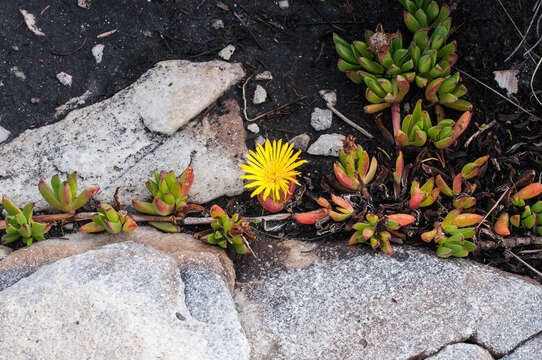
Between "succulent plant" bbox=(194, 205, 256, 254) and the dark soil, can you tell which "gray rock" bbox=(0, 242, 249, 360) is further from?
the dark soil

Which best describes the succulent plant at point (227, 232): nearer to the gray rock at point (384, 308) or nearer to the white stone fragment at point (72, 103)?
the gray rock at point (384, 308)

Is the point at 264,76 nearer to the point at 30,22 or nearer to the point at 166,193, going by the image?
the point at 166,193

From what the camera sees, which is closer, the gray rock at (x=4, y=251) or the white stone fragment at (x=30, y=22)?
the gray rock at (x=4, y=251)

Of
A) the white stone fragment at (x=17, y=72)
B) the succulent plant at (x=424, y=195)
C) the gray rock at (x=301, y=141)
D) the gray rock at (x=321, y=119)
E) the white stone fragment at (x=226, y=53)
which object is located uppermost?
the white stone fragment at (x=17, y=72)

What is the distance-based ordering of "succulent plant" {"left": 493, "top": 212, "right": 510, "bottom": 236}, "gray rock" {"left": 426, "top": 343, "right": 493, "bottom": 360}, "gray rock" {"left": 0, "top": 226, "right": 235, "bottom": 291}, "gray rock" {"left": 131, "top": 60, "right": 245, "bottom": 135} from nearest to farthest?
1. "gray rock" {"left": 426, "top": 343, "right": 493, "bottom": 360}
2. "gray rock" {"left": 0, "top": 226, "right": 235, "bottom": 291}
3. "succulent plant" {"left": 493, "top": 212, "right": 510, "bottom": 236}
4. "gray rock" {"left": 131, "top": 60, "right": 245, "bottom": 135}

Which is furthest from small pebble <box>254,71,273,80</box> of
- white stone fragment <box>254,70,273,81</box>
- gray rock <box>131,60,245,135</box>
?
gray rock <box>131,60,245,135</box>

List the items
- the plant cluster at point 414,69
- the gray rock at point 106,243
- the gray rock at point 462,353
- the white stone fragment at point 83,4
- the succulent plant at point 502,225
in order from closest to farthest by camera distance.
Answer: the gray rock at point 462,353 → the gray rock at point 106,243 → the succulent plant at point 502,225 → the plant cluster at point 414,69 → the white stone fragment at point 83,4

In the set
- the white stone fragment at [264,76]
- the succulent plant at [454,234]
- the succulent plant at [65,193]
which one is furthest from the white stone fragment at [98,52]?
the succulent plant at [454,234]
